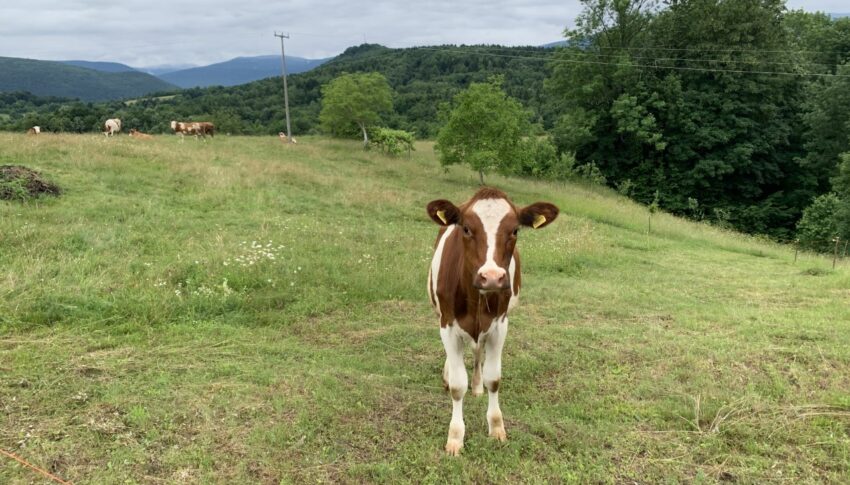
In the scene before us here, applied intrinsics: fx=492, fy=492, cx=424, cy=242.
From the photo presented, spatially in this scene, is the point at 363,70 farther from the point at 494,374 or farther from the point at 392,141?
the point at 494,374

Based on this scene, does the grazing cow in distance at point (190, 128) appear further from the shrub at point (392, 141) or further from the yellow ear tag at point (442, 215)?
the yellow ear tag at point (442, 215)

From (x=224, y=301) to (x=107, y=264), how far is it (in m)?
2.25

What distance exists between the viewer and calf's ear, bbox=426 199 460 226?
389cm

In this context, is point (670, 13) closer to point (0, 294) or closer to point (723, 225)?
point (723, 225)

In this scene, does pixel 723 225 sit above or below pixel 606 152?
below

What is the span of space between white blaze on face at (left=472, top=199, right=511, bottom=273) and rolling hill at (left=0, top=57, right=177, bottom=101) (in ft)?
423

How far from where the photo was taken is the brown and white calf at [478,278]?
3.71m

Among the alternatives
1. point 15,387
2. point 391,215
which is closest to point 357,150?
point 391,215

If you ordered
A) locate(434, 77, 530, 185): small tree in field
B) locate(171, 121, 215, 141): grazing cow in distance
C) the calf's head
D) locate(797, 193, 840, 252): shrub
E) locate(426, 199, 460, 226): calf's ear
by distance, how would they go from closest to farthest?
the calf's head < locate(426, 199, 460, 226): calf's ear < locate(434, 77, 530, 185): small tree in field < locate(797, 193, 840, 252): shrub < locate(171, 121, 215, 141): grazing cow in distance

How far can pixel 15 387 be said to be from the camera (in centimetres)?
461

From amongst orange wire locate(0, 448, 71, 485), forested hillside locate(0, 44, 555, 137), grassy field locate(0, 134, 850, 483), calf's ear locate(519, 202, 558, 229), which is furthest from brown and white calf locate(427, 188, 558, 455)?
forested hillside locate(0, 44, 555, 137)

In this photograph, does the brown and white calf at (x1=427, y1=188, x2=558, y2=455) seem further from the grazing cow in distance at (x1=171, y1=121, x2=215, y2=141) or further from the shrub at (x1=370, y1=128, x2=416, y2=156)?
the grazing cow in distance at (x1=171, y1=121, x2=215, y2=141)

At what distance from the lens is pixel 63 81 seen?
126 meters

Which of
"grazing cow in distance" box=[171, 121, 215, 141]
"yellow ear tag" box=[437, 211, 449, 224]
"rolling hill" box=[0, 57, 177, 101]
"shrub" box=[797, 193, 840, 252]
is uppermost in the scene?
"rolling hill" box=[0, 57, 177, 101]
